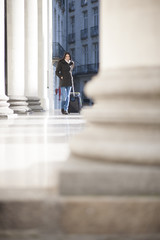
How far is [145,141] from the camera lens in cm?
423

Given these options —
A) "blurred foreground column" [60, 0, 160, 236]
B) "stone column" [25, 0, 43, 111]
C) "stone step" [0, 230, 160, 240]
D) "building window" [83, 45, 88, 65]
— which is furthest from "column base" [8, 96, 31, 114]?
"building window" [83, 45, 88, 65]

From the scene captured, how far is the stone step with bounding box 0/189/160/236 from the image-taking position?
3.84 metres

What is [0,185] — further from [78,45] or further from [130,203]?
[78,45]

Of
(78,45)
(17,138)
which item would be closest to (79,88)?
(78,45)

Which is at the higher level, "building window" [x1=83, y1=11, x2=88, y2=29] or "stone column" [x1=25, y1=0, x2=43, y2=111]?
"building window" [x1=83, y1=11, x2=88, y2=29]

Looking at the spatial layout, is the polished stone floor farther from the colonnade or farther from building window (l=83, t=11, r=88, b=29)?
building window (l=83, t=11, r=88, b=29)

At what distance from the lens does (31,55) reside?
89.9ft

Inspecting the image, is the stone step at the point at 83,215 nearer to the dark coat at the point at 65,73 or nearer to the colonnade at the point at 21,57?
the colonnade at the point at 21,57

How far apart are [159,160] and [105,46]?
1309 mm

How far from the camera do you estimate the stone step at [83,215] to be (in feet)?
12.6

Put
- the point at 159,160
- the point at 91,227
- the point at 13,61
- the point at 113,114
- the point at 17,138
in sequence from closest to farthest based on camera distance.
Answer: the point at 91,227, the point at 159,160, the point at 113,114, the point at 17,138, the point at 13,61

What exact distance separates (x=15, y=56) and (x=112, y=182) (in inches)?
788

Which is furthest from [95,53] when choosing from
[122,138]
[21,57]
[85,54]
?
[122,138]

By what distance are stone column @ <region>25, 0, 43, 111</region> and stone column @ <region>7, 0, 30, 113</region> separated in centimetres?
315
